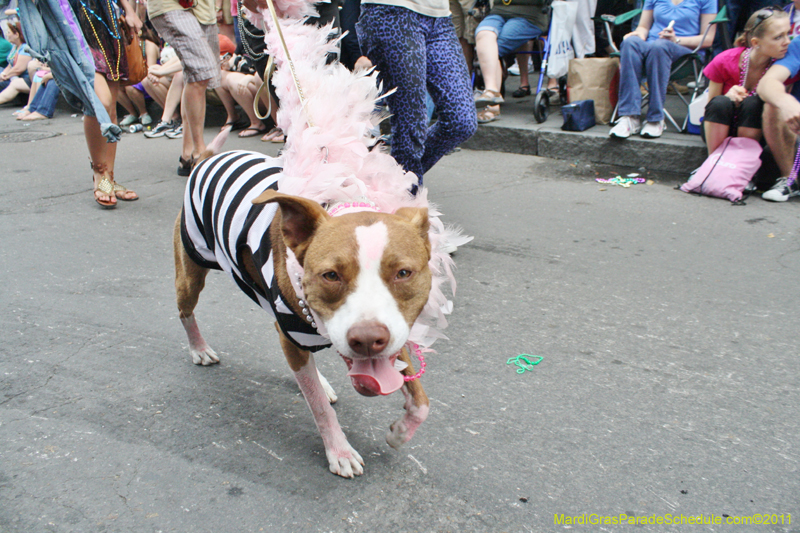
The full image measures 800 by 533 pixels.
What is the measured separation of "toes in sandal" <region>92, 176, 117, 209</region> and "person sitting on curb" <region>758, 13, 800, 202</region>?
18.1 feet

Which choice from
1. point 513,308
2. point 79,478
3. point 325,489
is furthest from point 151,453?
point 513,308

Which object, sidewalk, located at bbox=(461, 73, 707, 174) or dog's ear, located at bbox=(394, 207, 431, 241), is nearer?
dog's ear, located at bbox=(394, 207, 431, 241)

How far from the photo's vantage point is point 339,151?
2.18 m

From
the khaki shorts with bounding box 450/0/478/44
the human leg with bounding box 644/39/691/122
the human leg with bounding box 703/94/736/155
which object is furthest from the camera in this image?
the khaki shorts with bounding box 450/0/478/44

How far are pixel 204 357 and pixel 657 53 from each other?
5.47 metres

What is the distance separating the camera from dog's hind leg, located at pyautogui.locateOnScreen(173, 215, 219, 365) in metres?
2.67

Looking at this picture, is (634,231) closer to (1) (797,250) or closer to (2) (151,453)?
(1) (797,250)

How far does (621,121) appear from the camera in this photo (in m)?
6.13

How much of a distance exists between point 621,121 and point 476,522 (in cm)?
528

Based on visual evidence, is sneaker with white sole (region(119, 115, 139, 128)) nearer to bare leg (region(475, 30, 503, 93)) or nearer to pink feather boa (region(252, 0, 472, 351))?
bare leg (region(475, 30, 503, 93))

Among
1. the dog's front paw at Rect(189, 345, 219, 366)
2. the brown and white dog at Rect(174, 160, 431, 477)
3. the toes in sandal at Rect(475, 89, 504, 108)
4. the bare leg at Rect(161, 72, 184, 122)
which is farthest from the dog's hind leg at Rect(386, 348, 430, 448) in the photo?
the bare leg at Rect(161, 72, 184, 122)

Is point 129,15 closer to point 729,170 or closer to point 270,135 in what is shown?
point 270,135

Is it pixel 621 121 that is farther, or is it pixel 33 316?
pixel 621 121

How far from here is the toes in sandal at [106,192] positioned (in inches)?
199
